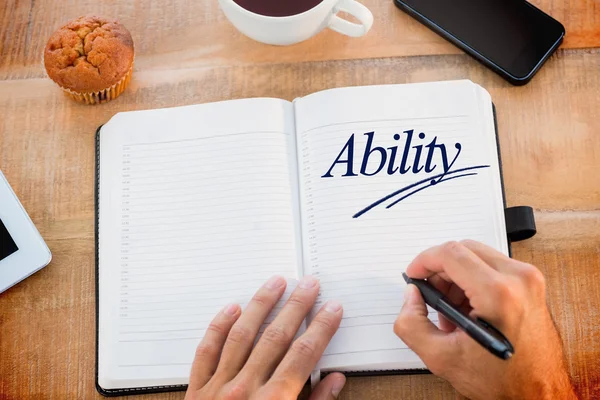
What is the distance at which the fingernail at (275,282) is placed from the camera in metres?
0.79

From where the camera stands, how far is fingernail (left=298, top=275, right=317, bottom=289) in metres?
0.79

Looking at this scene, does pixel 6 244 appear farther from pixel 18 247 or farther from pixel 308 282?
pixel 308 282

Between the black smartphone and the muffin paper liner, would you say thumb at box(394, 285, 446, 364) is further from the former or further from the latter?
the muffin paper liner

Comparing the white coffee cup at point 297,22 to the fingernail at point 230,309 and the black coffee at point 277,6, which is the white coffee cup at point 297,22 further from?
the fingernail at point 230,309

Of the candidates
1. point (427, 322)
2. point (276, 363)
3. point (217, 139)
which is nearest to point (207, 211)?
point (217, 139)

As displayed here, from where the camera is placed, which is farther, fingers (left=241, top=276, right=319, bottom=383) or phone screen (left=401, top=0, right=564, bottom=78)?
phone screen (left=401, top=0, right=564, bottom=78)

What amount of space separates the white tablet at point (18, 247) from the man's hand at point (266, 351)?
267mm

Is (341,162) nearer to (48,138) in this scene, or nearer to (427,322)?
(427,322)

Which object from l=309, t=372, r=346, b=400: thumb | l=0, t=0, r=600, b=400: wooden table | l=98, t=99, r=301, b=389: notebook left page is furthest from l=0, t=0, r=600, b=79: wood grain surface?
l=309, t=372, r=346, b=400: thumb

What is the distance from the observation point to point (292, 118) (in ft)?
2.87

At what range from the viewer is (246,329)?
30.5 inches

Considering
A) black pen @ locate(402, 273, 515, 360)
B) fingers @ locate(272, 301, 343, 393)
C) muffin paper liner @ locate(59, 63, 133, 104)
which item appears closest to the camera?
black pen @ locate(402, 273, 515, 360)

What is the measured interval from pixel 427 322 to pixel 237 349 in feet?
0.79

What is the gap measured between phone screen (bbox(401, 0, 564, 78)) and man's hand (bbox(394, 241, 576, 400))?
0.33 metres
